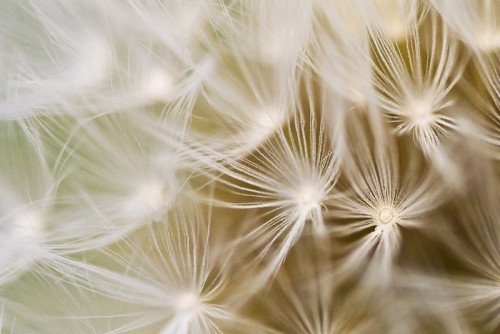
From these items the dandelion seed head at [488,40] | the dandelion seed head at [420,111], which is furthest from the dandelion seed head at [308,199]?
the dandelion seed head at [488,40]

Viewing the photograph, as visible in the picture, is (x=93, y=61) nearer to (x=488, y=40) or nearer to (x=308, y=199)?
(x=308, y=199)

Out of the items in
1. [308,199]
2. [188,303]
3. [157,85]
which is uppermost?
[157,85]

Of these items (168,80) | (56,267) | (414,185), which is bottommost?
(56,267)

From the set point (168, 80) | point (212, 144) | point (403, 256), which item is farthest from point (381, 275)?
point (168, 80)

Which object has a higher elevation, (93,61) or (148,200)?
(93,61)

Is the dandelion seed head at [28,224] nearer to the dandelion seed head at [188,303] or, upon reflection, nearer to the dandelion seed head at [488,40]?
the dandelion seed head at [188,303]

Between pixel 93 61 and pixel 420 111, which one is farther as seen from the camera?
pixel 93 61

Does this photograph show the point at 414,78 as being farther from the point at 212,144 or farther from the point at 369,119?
the point at 212,144

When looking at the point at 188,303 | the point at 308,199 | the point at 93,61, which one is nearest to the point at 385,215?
the point at 308,199

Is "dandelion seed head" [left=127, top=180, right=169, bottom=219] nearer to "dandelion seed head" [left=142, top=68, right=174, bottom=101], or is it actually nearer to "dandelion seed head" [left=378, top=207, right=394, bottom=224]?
"dandelion seed head" [left=142, top=68, right=174, bottom=101]
